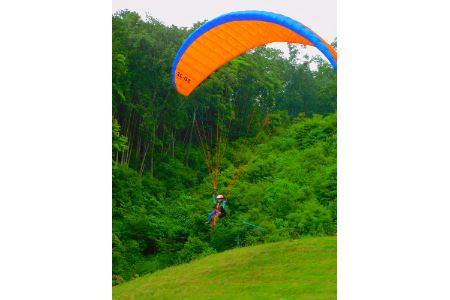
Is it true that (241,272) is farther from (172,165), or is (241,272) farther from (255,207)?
(172,165)

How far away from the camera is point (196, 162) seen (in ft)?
54.2

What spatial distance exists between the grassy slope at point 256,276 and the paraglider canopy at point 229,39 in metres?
3.51

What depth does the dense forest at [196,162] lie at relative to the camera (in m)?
12.7

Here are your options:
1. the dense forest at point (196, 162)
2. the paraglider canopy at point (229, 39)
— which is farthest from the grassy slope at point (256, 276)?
the paraglider canopy at point (229, 39)

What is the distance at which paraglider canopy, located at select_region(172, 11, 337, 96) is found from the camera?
221 inches

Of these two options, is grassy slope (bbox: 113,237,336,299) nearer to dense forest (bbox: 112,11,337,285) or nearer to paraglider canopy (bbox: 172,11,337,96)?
dense forest (bbox: 112,11,337,285)

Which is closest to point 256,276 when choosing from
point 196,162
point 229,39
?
point 229,39

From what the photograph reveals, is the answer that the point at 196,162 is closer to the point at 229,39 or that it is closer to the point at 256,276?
the point at 256,276

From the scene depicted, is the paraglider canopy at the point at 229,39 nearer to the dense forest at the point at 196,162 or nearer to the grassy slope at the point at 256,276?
the grassy slope at the point at 256,276

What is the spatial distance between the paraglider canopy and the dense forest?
4.73 metres

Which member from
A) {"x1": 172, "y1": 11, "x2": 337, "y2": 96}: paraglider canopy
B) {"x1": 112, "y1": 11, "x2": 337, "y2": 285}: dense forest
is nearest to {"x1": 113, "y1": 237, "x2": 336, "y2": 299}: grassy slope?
{"x1": 112, "y1": 11, "x2": 337, "y2": 285}: dense forest

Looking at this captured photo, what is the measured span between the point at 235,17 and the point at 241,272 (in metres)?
4.99

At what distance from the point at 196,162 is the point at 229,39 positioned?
10.2 metres
